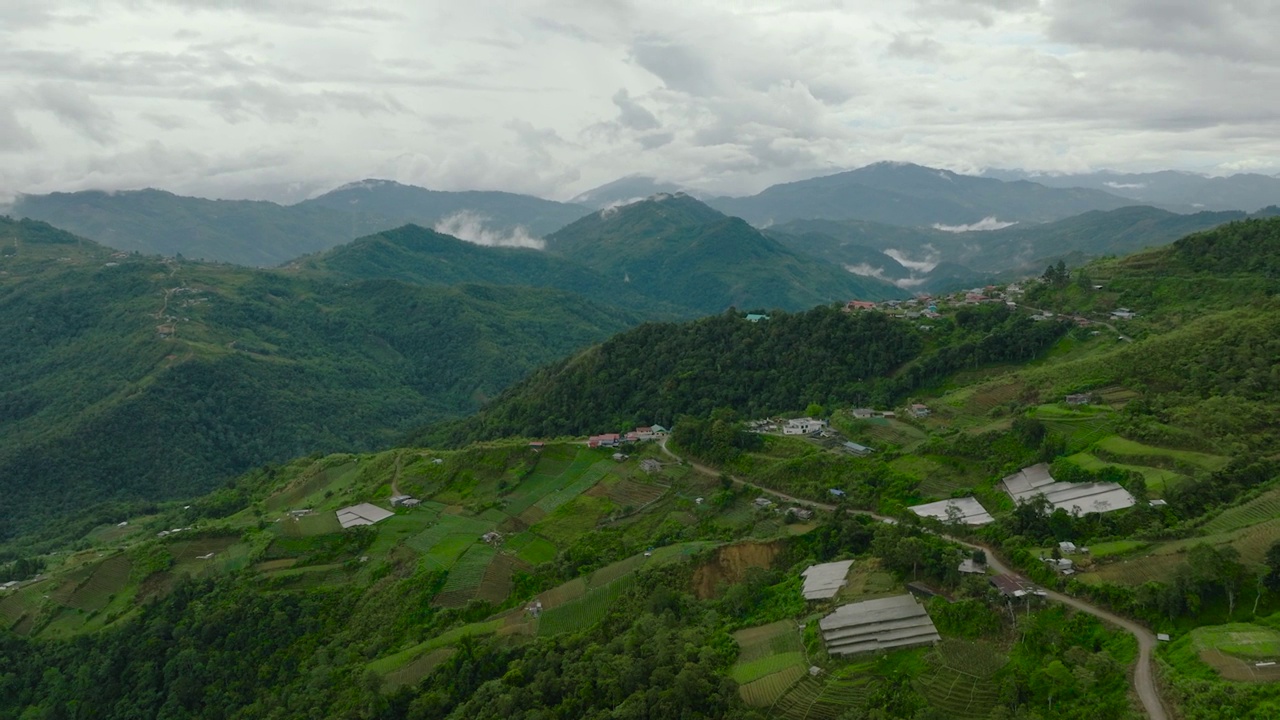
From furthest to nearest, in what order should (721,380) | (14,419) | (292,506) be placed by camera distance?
(14,419), (721,380), (292,506)

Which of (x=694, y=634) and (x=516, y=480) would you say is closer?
(x=694, y=634)

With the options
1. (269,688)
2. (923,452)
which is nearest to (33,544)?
(269,688)

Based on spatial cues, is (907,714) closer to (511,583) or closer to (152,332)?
(511,583)

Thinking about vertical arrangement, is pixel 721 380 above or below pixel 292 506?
above

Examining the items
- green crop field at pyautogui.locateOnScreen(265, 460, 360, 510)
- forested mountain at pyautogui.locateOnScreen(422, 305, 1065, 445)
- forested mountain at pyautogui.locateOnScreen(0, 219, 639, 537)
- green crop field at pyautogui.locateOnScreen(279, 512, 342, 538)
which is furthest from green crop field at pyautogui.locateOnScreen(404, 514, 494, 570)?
forested mountain at pyautogui.locateOnScreen(0, 219, 639, 537)

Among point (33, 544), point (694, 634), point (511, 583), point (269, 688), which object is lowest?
point (33, 544)

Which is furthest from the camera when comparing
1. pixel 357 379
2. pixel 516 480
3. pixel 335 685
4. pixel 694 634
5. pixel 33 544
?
pixel 357 379

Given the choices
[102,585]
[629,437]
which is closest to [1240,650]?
[629,437]

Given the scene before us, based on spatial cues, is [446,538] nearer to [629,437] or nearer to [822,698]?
[629,437]

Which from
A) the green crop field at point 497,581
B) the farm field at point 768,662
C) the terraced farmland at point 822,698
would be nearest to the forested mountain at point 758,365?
the green crop field at point 497,581
